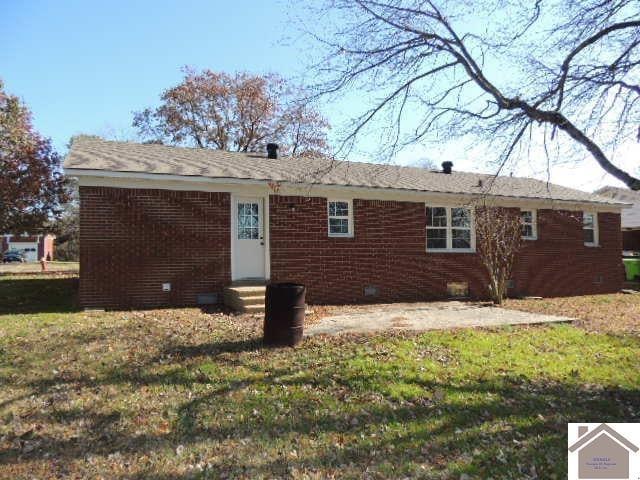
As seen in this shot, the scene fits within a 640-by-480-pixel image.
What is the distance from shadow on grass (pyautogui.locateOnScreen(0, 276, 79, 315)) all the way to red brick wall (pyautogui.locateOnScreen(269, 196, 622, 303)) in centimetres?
506

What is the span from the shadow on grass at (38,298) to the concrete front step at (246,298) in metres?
3.34

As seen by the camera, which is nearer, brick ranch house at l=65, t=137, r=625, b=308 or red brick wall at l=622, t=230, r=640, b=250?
brick ranch house at l=65, t=137, r=625, b=308

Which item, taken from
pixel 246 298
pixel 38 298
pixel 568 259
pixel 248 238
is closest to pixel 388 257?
pixel 248 238

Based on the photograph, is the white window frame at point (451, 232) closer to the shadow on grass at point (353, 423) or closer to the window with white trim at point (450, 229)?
the window with white trim at point (450, 229)

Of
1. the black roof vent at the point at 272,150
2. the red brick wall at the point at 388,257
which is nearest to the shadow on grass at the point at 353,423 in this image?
the red brick wall at the point at 388,257

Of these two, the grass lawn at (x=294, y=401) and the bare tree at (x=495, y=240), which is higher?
the bare tree at (x=495, y=240)

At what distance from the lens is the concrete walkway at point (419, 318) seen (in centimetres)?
857

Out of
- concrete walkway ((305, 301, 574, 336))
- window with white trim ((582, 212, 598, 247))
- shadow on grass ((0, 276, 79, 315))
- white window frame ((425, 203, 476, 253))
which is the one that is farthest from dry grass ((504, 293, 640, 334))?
shadow on grass ((0, 276, 79, 315))

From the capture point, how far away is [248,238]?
1134 centimetres

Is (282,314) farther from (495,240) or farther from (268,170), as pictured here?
(495,240)

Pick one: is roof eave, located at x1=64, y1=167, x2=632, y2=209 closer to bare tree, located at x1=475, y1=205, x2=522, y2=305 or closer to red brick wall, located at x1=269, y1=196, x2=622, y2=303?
red brick wall, located at x1=269, y1=196, x2=622, y2=303

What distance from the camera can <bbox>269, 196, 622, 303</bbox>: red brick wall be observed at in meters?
11.7

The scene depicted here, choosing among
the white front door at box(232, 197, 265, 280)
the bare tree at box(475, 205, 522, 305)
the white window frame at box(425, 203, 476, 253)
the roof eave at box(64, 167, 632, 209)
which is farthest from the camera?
the white window frame at box(425, 203, 476, 253)

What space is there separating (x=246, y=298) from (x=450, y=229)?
23.9 feet
